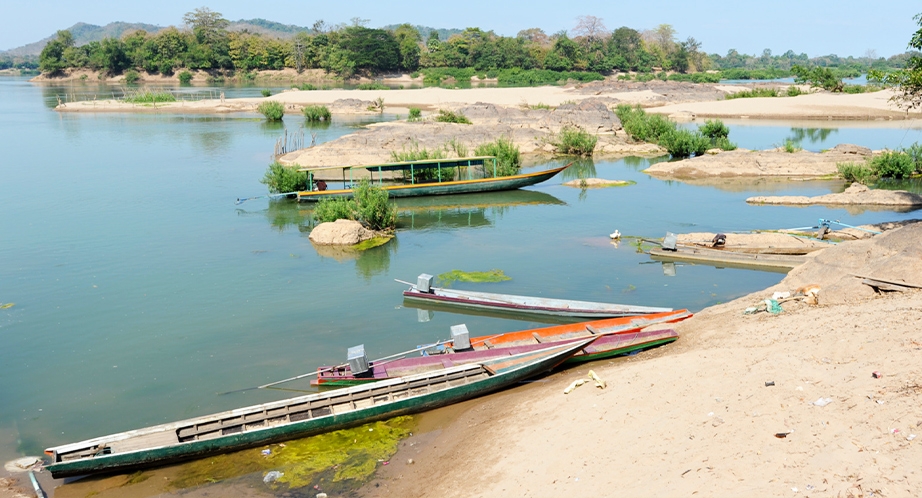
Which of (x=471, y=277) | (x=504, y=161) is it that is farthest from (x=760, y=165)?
(x=471, y=277)

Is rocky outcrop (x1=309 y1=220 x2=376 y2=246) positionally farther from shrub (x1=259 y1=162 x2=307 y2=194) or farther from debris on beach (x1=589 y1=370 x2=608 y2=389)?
debris on beach (x1=589 y1=370 x2=608 y2=389)

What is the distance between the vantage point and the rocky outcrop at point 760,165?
33312 mm

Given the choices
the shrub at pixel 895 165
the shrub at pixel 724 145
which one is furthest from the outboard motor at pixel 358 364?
the shrub at pixel 724 145

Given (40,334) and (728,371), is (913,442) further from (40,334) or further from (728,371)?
(40,334)

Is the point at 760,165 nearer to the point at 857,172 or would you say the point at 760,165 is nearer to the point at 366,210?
the point at 857,172

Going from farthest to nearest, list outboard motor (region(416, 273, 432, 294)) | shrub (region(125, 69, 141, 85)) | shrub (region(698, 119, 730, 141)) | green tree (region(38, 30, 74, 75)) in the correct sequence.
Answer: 1. green tree (region(38, 30, 74, 75))
2. shrub (region(125, 69, 141, 85))
3. shrub (region(698, 119, 730, 141))
4. outboard motor (region(416, 273, 432, 294))

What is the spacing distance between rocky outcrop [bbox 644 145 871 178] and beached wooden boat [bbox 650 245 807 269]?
49.6ft

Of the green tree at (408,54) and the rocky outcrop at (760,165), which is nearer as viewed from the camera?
the rocky outcrop at (760,165)

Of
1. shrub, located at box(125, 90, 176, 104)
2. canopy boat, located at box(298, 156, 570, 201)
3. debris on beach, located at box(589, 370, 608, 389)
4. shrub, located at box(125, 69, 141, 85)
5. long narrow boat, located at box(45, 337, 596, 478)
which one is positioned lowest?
long narrow boat, located at box(45, 337, 596, 478)

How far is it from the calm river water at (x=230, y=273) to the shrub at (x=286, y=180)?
0.88 meters

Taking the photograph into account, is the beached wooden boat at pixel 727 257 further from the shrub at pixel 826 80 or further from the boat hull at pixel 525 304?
the shrub at pixel 826 80

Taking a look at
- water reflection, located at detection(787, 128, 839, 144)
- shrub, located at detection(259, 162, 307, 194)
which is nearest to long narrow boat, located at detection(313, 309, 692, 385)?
shrub, located at detection(259, 162, 307, 194)

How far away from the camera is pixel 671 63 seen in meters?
124

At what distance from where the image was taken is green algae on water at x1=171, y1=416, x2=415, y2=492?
9.71 m
